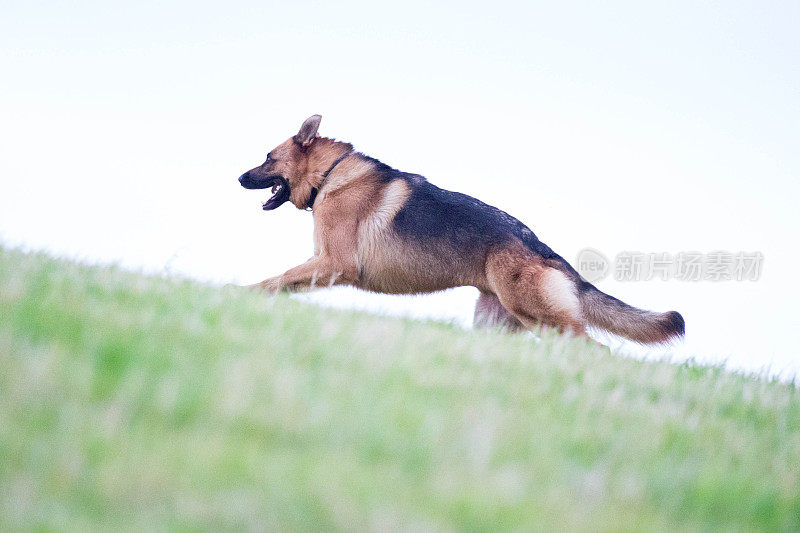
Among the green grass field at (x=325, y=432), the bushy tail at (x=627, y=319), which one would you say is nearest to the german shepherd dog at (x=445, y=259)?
the bushy tail at (x=627, y=319)

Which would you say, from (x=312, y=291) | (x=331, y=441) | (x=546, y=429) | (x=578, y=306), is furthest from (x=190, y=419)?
(x=578, y=306)

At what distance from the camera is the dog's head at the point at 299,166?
732 centimetres

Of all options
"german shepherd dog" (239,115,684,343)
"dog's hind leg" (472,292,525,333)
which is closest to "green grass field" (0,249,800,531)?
"german shepherd dog" (239,115,684,343)

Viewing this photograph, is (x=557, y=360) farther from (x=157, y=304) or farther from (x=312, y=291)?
(x=312, y=291)

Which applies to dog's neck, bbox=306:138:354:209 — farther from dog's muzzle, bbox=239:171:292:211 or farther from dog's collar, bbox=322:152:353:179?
dog's muzzle, bbox=239:171:292:211

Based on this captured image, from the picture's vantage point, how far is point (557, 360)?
4148 mm

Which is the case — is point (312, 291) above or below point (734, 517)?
above

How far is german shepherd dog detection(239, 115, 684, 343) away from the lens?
638cm

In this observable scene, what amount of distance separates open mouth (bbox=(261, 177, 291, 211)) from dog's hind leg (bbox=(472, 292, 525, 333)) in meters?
2.41

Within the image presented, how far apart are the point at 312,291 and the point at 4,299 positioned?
361 centimetres

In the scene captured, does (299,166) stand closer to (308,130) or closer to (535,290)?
(308,130)

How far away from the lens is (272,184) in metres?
7.54

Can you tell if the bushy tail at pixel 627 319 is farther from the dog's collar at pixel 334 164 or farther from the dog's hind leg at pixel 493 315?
the dog's collar at pixel 334 164

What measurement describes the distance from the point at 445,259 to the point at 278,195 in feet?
6.98
